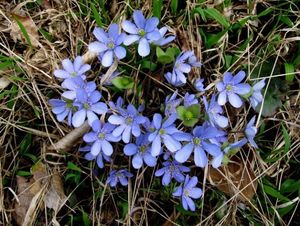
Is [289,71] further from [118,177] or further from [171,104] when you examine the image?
[118,177]

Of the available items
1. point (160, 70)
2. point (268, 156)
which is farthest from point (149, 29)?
point (268, 156)

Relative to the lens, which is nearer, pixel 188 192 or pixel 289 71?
pixel 188 192

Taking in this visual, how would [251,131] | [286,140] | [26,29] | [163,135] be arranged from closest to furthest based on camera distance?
[163,135], [251,131], [286,140], [26,29]

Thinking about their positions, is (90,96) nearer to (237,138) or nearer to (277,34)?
(237,138)

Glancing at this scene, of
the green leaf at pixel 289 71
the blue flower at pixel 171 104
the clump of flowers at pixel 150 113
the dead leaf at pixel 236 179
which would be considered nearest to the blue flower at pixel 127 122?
the clump of flowers at pixel 150 113

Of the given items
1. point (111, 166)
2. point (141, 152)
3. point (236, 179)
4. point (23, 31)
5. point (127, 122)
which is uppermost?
point (23, 31)

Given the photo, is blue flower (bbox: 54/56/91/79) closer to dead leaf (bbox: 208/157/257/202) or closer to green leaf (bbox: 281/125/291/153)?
dead leaf (bbox: 208/157/257/202)

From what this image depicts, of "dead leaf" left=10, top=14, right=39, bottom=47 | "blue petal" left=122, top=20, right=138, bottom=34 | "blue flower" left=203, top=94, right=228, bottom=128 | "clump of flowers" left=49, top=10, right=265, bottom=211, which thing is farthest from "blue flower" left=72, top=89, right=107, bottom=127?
"dead leaf" left=10, top=14, right=39, bottom=47

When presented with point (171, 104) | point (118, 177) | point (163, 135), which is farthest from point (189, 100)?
point (118, 177)
